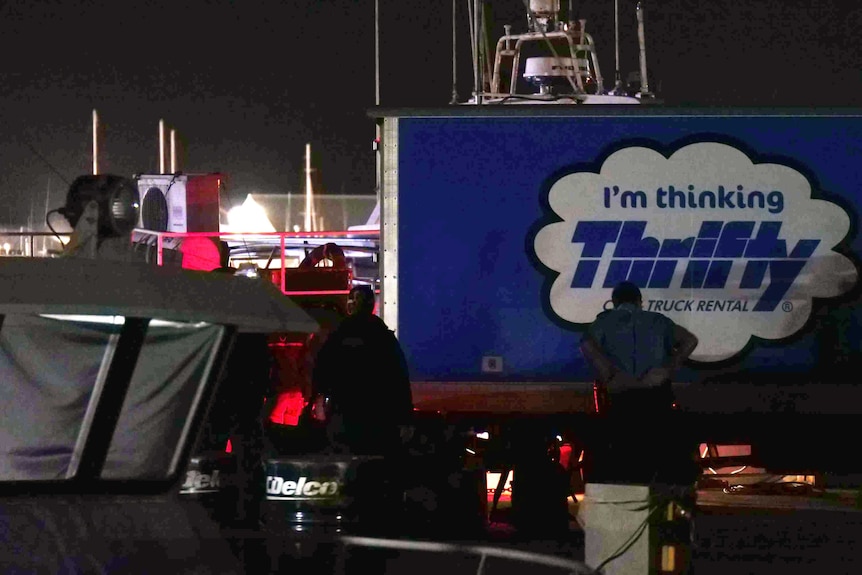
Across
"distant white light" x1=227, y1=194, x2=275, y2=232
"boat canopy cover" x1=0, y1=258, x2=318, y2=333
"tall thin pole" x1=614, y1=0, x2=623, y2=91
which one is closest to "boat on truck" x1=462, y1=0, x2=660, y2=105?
"tall thin pole" x1=614, y1=0, x2=623, y2=91

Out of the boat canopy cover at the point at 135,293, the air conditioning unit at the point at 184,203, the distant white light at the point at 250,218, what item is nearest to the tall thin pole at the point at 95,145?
the air conditioning unit at the point at 184,203

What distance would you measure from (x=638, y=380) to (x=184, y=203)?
6498 millimetres

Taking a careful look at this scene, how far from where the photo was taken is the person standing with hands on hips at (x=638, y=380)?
9.42 m

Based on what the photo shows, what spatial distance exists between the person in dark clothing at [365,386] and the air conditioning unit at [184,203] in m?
5.09

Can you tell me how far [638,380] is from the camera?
9.55 m

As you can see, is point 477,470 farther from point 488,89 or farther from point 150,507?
point 150,507

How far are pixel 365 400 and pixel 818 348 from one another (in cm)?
337

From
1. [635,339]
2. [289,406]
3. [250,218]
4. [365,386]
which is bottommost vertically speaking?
[289,406]

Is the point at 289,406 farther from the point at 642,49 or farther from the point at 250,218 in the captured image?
the point at 250,218

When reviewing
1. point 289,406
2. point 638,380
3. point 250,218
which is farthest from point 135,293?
point 250,218

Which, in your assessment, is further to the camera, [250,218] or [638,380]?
[250,218]

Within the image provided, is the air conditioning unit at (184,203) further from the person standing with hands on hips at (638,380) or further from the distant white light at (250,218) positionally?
the distant white light at (250,218)

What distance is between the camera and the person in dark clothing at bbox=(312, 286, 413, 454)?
970 cm

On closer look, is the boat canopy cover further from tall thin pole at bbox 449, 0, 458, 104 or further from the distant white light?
the distant white light
